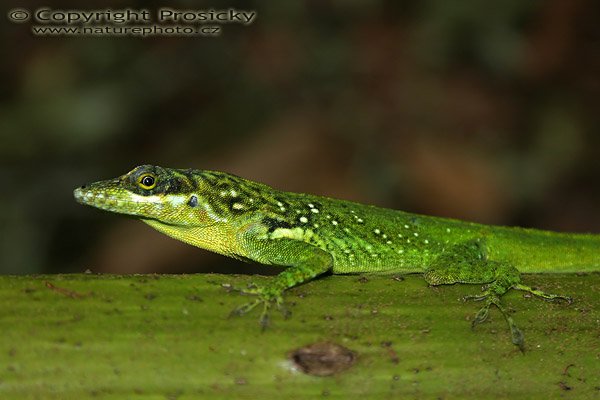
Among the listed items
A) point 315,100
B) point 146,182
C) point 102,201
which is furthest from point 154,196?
point 315,100

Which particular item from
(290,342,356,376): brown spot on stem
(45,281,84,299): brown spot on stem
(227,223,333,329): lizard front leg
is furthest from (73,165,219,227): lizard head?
(290,342,356,376): brown spot on stem

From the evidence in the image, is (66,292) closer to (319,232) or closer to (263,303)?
(263,303)

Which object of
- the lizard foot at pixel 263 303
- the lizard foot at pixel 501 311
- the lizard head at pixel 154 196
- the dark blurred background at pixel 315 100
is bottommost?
the lizard foot at pixel 263 303

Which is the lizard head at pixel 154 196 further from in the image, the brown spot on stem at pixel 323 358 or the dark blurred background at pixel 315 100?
the dark blurred background at pixel 315 100

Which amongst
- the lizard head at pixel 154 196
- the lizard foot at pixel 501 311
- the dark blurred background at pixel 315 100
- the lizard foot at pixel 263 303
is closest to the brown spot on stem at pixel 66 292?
the lizard foot at pixel 263 303

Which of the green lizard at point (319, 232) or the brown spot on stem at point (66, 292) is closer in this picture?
the brown spot on stem at point (66, 292)
